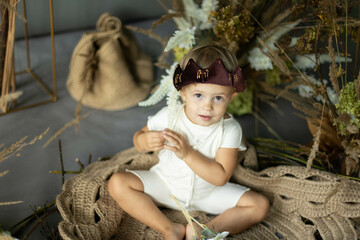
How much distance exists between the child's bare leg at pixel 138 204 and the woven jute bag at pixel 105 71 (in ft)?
2.99

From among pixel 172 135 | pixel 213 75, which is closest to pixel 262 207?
pixel 172 135

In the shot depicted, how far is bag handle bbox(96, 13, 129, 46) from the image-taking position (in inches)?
88.3

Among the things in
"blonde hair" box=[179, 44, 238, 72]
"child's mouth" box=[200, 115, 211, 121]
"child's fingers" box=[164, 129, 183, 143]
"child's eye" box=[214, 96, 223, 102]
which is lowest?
"child's fingers" box=[164, 129, 183, 143]

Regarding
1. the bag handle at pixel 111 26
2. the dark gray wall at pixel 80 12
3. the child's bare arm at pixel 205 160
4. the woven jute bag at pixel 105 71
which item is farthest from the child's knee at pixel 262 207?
the dark gray wall at pixel 80 12

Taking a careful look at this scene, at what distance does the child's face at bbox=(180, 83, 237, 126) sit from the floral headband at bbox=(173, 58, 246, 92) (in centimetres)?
3

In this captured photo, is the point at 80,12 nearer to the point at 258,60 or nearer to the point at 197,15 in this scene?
the point at 197,15

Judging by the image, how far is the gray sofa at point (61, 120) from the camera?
5.82 feet

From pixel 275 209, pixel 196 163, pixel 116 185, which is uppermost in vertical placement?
pixel 196 163

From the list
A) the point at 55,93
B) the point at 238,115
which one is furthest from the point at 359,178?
the point at 55,93

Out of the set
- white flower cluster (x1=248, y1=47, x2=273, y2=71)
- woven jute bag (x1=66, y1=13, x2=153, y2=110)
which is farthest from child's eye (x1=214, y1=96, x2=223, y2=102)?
woven jute bag (x1=66, y1=13, x2=153, y2=110)

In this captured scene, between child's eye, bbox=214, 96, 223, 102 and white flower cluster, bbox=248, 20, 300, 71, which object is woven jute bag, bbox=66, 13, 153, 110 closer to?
white flower cluster, bbox=248, 20, 300, 71

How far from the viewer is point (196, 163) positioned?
1387mm

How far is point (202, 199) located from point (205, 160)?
0.18 meters

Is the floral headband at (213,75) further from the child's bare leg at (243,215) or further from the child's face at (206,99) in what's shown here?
the child's bare leg at (243,215)
